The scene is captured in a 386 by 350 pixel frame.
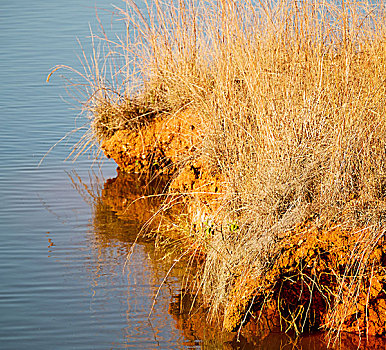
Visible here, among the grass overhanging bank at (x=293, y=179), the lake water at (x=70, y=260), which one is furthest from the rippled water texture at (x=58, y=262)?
the grass overhanging bank at (x=293, y=179)

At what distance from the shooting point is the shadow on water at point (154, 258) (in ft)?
14.5

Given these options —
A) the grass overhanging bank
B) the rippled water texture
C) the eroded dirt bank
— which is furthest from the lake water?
the grass overhanging bank

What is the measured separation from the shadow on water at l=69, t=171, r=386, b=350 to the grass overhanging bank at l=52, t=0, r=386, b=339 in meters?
0.10

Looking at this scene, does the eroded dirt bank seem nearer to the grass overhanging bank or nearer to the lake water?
the grass overhanging bank

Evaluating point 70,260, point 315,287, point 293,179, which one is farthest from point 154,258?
point 315,287

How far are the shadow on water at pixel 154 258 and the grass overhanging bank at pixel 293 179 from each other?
0.33 ft

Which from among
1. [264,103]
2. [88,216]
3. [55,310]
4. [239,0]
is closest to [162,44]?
[239,0]

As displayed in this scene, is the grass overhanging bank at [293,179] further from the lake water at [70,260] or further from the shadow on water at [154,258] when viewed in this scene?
the lake water at [70,260]

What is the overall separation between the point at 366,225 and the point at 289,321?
0.78 m

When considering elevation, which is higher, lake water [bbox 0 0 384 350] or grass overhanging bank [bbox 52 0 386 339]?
grass overhanging bank [bbox 52 0 386 339]

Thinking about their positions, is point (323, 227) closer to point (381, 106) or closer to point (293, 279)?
point (293, 279)

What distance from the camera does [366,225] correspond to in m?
4.45

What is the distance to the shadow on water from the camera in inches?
175

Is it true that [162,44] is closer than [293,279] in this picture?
No
